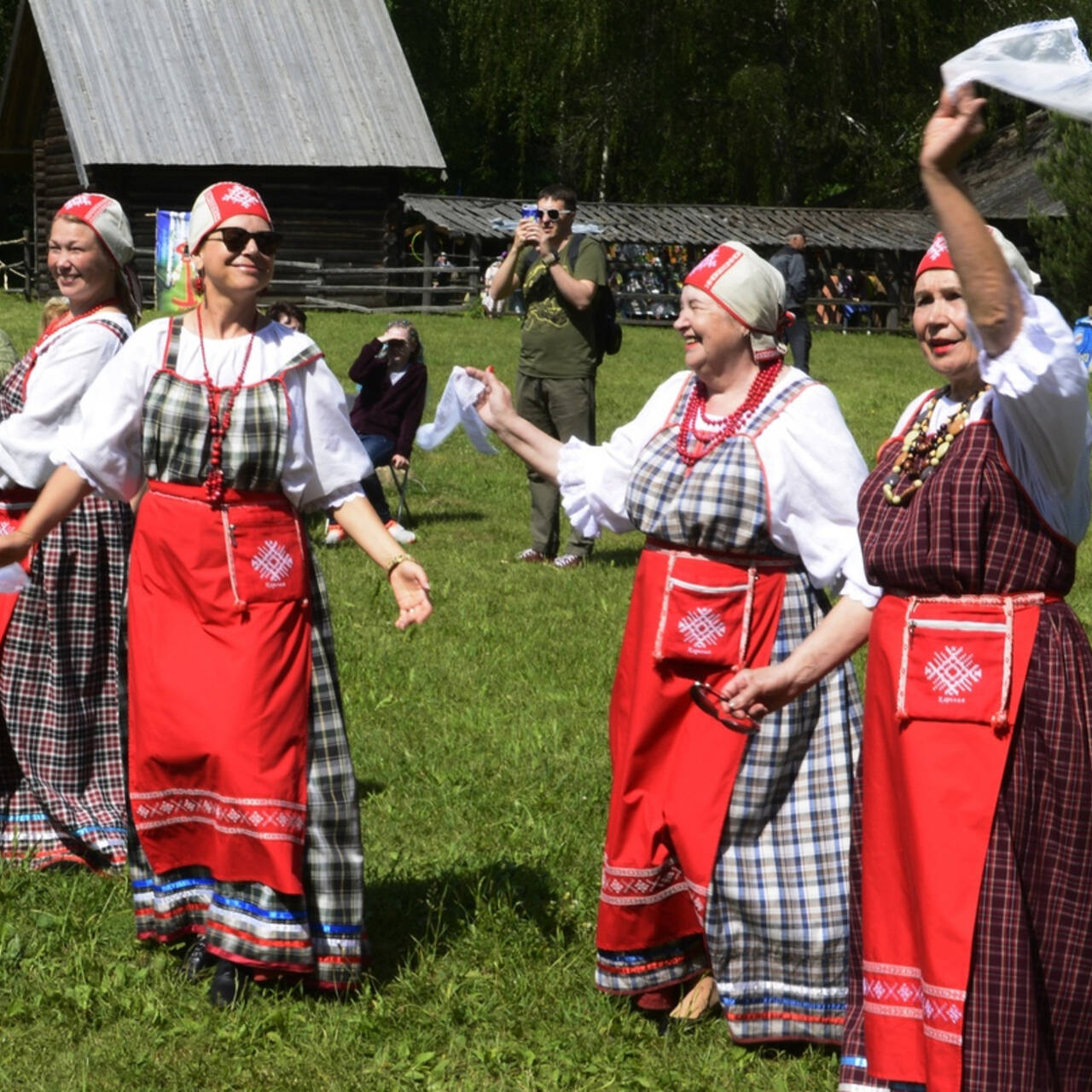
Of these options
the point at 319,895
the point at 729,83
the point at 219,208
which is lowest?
the point at 319,895

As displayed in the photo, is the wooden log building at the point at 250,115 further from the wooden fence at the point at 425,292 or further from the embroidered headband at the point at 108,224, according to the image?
the embroidered headband at the point at 108,224

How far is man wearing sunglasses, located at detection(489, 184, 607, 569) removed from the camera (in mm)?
9914

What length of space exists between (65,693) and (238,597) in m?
1.46

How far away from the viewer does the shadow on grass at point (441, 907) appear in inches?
193

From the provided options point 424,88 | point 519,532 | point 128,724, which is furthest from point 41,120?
point 128,724

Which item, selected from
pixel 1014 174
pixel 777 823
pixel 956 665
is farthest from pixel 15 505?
pixel 1014 174

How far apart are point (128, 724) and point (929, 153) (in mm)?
2559

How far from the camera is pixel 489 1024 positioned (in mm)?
4484

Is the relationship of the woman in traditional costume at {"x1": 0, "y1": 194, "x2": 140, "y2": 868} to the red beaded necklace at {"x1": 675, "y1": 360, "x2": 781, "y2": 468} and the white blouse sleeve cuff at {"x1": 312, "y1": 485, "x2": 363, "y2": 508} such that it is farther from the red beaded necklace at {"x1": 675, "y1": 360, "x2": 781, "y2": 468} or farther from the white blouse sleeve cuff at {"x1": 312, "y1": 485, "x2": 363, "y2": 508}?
the red beaded necklace at {"x1": 675, "y1": 360, "x2": 781, "y2": 468}

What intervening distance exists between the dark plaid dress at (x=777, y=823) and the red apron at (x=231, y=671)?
93 centimetres

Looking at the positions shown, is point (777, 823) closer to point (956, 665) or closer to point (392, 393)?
point (956, 665)

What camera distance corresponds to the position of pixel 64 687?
5.53 m

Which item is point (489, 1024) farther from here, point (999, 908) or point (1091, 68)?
point (1091, 68)

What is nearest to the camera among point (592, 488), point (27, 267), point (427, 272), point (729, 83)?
point (592, 488)
